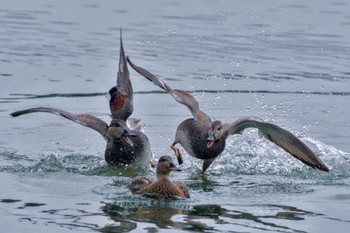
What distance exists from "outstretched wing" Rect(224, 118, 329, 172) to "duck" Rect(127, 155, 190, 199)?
1623mm

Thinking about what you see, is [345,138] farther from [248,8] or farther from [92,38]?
[248,8]

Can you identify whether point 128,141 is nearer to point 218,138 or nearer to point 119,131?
point 119,131

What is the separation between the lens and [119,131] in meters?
14.9

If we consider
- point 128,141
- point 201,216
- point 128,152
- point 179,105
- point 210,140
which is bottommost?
point 201,216

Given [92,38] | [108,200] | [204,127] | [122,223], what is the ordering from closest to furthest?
[122,223] → [108,200] → [204,127] → [92,38]

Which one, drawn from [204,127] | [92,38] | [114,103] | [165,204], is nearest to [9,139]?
[114,103]

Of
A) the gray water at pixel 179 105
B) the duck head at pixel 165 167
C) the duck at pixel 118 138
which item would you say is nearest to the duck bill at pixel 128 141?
the duck at pixel 118 138

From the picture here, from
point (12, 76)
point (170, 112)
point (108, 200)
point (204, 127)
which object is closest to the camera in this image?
point (108, 200)

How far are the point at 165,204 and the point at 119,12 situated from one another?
39.8ft

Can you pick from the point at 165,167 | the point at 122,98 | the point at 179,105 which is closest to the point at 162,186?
the point at 165,167

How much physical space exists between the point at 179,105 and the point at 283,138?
341cm

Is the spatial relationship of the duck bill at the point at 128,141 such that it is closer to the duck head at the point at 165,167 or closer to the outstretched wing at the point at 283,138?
the outstretched wing at the point at 283,138

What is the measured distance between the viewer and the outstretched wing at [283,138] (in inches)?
558

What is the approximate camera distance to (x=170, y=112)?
1742 centimetres
